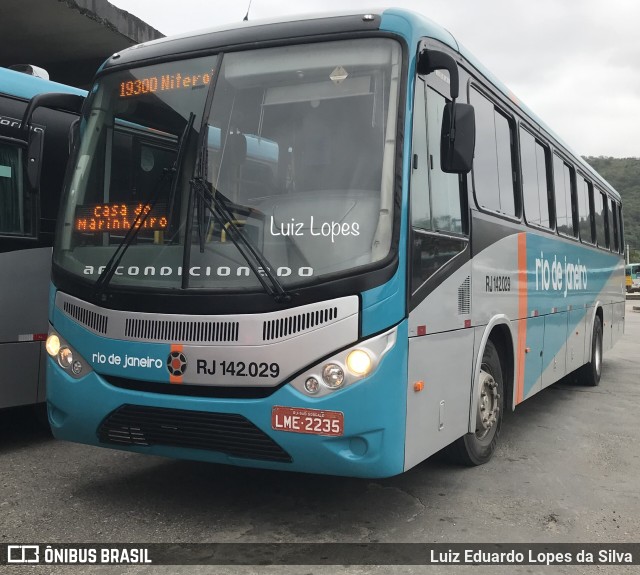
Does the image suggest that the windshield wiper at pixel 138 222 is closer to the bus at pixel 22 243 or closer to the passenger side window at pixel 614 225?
the bus at pixel 22 243

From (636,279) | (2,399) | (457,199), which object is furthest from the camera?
(636,279)

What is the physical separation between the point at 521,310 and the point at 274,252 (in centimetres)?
321

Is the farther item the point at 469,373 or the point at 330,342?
the point at 469,373

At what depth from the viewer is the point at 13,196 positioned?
6430 mm

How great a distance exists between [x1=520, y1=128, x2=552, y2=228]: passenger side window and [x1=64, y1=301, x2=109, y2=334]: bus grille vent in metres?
4.16

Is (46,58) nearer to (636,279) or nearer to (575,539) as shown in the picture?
(575,539)

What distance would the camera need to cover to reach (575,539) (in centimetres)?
445

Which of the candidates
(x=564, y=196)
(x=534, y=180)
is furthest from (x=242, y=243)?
(x=564, y=196)

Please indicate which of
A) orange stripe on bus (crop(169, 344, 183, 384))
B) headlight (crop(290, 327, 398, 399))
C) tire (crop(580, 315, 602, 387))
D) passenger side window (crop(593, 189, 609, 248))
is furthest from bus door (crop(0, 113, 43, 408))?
passenger side window (crop(593, 189, 609, 248))

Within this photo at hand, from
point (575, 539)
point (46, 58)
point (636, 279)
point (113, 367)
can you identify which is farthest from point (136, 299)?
point (636, 279)

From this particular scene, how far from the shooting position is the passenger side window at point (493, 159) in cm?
589

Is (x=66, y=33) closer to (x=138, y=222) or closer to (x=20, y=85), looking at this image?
(x=20, y=85)

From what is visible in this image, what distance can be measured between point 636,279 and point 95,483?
70.8 metres

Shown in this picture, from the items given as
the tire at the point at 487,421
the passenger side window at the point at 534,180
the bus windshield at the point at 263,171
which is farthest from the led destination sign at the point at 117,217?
the passenger side window at the point at 534,180
